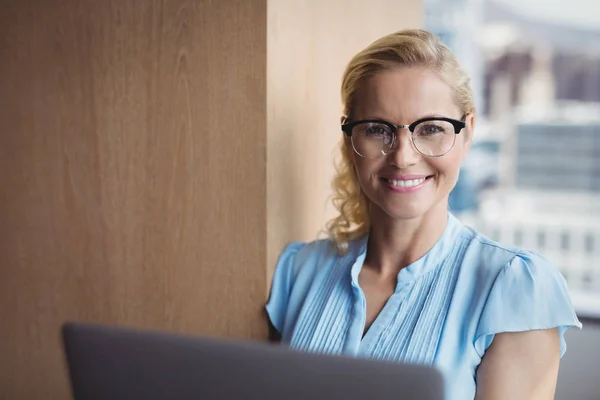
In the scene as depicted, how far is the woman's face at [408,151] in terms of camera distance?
130cm

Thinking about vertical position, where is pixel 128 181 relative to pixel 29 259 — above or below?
above

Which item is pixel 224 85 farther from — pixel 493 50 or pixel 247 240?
pixel 493 50

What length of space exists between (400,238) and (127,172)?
1.97 feet

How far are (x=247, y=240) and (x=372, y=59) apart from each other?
0.44 meters

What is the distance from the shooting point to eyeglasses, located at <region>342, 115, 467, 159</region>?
130cm

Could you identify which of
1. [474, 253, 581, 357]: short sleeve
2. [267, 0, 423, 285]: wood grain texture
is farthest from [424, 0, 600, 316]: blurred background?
[474, 253, 581, 357]: short sleeve

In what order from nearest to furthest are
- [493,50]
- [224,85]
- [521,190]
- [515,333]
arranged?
1. [515,333]
2. [224,85]
3. [493,50]
4. [521,190]

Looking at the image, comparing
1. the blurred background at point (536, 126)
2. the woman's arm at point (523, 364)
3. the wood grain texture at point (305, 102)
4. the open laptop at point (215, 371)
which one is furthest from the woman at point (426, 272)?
the blurred background at point (536, 126)

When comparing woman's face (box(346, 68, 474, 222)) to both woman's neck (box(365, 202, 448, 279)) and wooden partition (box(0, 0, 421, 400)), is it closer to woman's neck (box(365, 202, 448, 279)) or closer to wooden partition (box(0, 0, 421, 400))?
woman's neck (box(365, 202, 448, 279))

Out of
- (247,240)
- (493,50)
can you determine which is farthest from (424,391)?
(493,50)

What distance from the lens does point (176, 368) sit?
0.81 meters

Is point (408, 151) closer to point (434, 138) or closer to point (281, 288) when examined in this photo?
point (434, 138)

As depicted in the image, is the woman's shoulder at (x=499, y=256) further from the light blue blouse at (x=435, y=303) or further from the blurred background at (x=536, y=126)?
the blurred background at (x=536, y=126)

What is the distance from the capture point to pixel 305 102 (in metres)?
1.62
